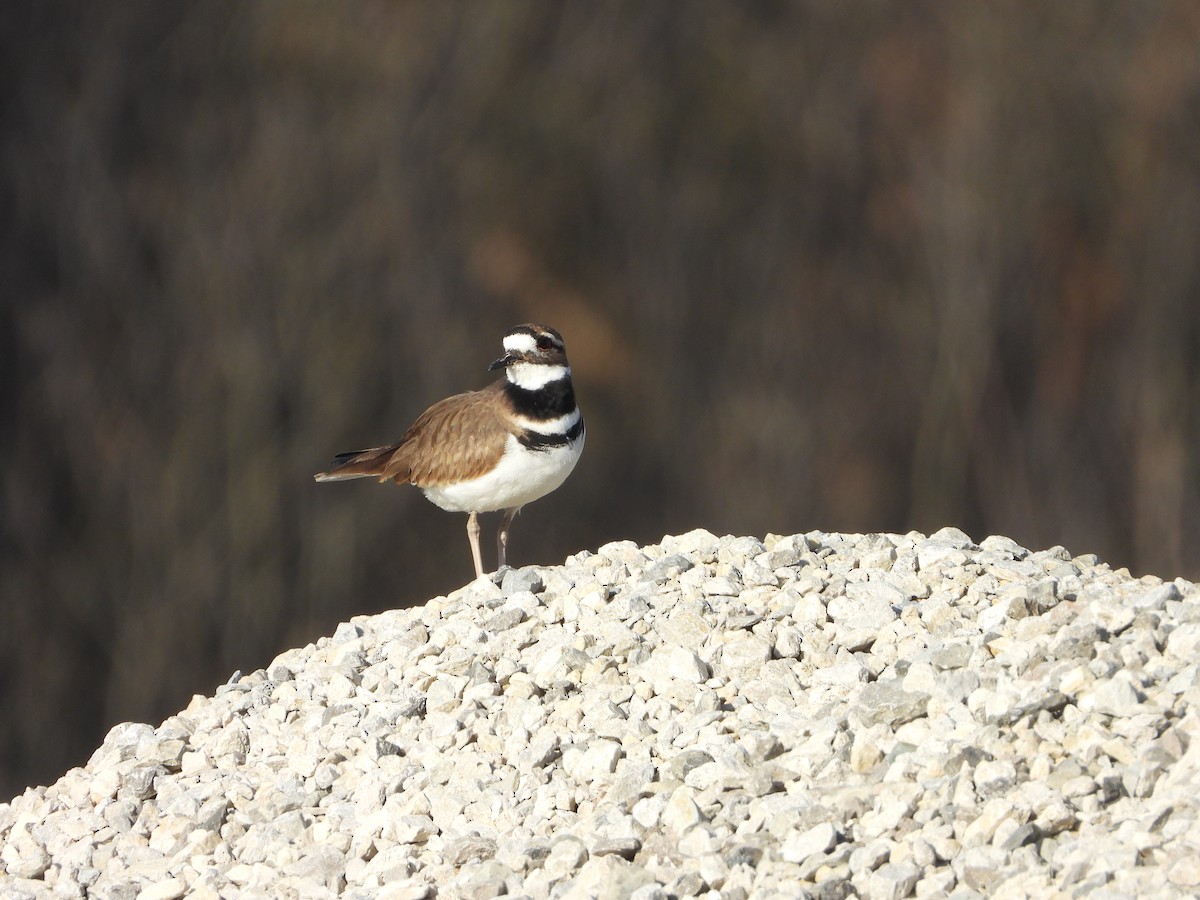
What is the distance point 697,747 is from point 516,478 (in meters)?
2.63

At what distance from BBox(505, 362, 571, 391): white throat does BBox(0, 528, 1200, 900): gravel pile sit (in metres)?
1.28

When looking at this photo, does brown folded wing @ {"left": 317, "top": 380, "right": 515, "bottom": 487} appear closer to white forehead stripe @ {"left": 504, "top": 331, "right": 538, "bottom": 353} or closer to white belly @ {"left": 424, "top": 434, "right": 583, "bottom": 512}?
white belly @ {"left": 424, "top": 434, "right": 583, "bottom": 512}

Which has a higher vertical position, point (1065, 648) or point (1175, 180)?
point (1175, 180)

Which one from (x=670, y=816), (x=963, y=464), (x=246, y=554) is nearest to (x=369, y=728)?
(x=670, y=816)

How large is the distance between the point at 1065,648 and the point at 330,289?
9565 mm

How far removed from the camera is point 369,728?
5.74 m

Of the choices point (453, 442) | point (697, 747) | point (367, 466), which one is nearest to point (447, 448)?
point (453, 442)

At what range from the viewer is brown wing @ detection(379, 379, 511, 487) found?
24.9 feet

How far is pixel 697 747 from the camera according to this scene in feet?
16.7

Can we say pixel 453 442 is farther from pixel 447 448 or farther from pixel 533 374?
pixel 533 374

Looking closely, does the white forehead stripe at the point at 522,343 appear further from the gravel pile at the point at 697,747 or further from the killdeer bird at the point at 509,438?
the gravel pile at the point at 697,747

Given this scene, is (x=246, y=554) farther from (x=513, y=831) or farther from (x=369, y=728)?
(x=513, y=831)

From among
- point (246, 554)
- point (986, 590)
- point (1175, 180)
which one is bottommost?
point (246, 554)

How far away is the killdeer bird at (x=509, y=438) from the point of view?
7.51 meters
